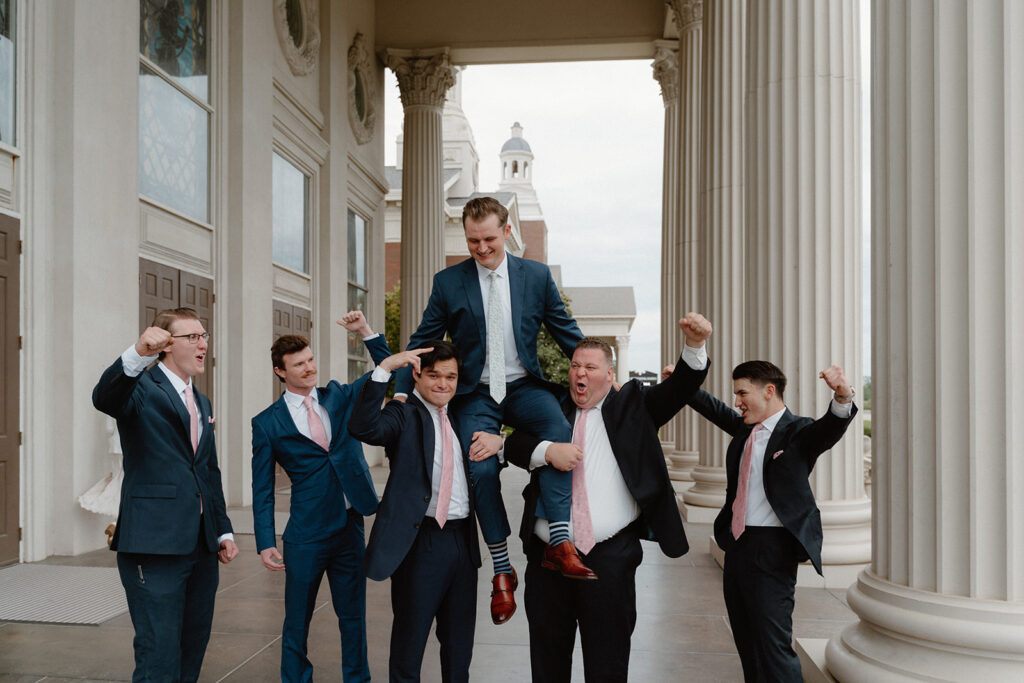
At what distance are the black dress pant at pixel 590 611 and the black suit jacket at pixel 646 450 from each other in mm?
127

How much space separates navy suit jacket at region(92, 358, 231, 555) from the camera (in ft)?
12.5

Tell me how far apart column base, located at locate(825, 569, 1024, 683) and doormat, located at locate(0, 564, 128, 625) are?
521cm

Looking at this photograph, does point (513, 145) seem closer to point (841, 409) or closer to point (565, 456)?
point (841, 409)

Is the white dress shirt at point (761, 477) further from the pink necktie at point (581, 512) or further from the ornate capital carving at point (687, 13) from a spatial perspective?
the ornate capital carving at point (687, 13)

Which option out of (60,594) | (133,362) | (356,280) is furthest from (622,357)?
(133,362)

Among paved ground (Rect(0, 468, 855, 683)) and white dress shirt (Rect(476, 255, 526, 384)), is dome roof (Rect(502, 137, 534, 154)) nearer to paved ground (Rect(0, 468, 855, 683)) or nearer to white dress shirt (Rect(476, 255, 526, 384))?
paved ground (Rect(0, 468, 855, 683))

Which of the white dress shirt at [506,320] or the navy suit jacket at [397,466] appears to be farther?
the white dress shirt at [506,320]

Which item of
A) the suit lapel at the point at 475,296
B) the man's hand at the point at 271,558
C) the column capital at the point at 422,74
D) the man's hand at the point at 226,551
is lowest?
the man's hand at the point at 271,558

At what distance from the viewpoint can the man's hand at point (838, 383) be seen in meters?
3.89

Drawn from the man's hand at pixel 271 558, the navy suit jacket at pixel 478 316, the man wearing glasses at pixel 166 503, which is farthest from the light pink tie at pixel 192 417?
the navy suit jacket at pixel 478 316

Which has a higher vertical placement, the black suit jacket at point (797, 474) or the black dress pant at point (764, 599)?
the black suit jacket at point (797, 474)

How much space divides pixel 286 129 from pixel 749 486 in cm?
1310

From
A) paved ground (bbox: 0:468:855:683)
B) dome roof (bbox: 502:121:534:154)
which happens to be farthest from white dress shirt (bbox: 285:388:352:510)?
dome roof (bbox: 502:121:534:154)

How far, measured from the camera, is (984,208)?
11.2ft
